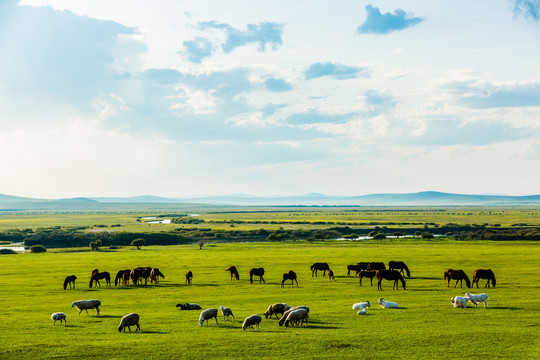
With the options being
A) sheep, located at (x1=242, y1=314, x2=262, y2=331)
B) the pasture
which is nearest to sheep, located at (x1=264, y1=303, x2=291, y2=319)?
the pasture

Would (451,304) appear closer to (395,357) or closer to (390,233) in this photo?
(395,357)

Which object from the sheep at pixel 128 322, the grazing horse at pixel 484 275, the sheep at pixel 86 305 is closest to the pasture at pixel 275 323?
the sheep at pixel 128 322

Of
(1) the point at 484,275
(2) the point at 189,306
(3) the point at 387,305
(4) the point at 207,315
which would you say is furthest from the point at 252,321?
(1) the point at 484,275

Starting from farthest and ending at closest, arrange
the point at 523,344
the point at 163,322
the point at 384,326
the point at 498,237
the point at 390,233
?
the point at 390,233 → the point at 498,237 → the point at 163,322 → the point at 384,326 → the point at 523,344

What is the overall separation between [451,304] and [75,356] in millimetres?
17858

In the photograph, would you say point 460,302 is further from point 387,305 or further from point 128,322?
point 128,322

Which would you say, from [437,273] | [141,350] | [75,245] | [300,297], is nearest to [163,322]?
[141,350]

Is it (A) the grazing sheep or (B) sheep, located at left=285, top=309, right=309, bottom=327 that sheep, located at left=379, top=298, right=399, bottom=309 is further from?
(A) the grazing sheep

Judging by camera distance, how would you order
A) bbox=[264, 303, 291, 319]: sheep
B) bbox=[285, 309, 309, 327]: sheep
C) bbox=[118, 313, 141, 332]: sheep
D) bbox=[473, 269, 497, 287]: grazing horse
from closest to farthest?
bbox=[118, 313, 141, 332]: sheep < bbox=[285, 309, 309, 327]: sheep < bbox=[264, 303, 291, 319]: sheep < bbox=[473, 269, 497, 287]: grazing horse

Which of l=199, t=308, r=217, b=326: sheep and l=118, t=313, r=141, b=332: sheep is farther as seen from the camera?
l=199, t=308, r=217, b=326: sheep

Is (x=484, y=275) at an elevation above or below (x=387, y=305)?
above

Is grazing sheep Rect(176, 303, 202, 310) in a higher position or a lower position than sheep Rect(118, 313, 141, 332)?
lower

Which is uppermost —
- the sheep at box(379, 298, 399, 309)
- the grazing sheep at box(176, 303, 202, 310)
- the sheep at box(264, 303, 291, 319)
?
the sheep at box(264, 303, 291, 319)

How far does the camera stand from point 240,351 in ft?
52.1
